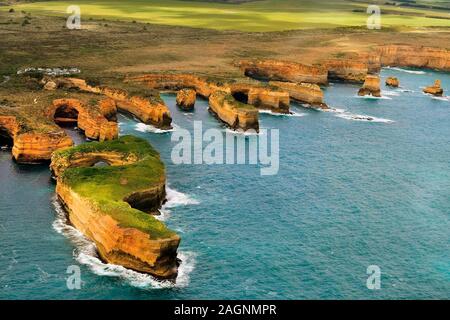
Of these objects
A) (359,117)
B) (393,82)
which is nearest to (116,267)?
(359,117)

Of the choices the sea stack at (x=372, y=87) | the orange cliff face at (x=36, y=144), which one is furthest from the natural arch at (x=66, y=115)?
the sea stack at (x=372, y=87)

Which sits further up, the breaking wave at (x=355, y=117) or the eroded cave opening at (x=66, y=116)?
the eroded cave opening at (x=66, y=116)

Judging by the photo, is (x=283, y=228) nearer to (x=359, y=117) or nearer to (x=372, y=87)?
(x=359, y=117)

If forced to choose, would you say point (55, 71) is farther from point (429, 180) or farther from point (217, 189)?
point (429, 180)

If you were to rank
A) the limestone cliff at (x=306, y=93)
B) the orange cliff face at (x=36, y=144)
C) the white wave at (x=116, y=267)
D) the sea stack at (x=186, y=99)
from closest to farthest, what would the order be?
the white wave at (x=116, y=267) → the orange cliff face at (x=36, y=144) → the sea stack at (x=186, y=99) → the limestone cliff at (x=306, y=93)

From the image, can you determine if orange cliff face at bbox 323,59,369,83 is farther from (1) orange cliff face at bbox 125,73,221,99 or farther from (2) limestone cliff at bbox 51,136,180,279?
(2) limestone cliff at bbox 51,136,180,279

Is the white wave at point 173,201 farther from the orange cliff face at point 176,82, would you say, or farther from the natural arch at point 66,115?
the orange cliff face at point 176,82

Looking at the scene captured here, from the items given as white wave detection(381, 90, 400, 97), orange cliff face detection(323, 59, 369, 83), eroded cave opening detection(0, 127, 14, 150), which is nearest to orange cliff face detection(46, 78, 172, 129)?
eroded cave opening detection(0, 127, 14, 150)
